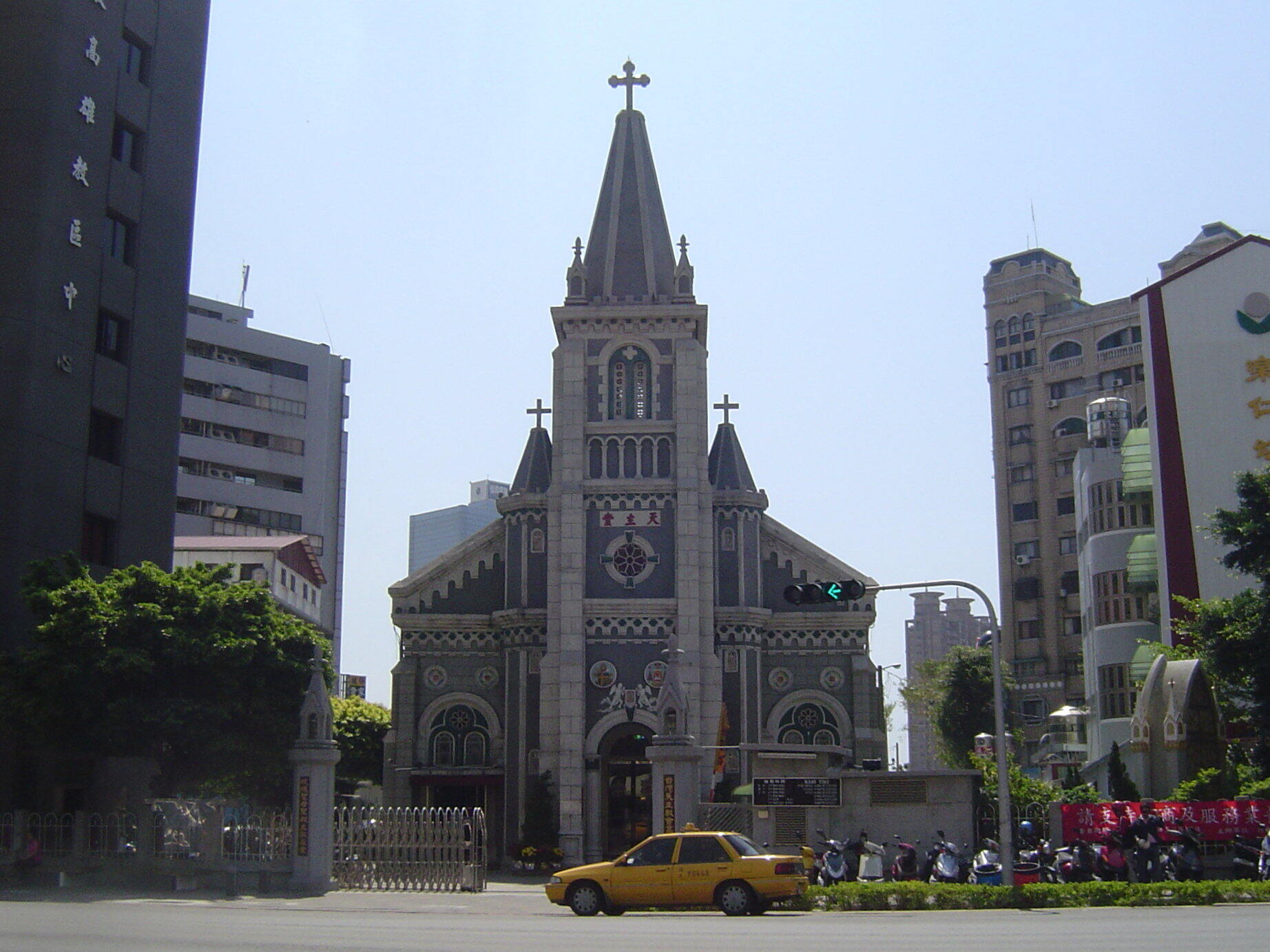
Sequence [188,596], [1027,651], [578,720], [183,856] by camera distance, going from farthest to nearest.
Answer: [1027,651] < [578,720] < [188,596] < [183,856]

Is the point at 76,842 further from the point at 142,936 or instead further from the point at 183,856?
the point at 142,936

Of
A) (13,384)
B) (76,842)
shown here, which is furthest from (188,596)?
(13,384)

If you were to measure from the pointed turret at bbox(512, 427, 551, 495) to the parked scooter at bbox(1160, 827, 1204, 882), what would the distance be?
29.5 m

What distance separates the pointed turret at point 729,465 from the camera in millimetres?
52875

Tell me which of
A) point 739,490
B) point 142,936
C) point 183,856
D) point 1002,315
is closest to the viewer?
point 142,936

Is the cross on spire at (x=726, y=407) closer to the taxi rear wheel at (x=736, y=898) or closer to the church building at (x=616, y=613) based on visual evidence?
the church building at (x=616, y=613)

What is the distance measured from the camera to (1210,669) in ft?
125

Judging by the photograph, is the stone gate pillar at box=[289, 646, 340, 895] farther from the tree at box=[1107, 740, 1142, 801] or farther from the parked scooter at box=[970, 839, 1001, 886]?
the tree at box=[1107, 740, 1142, 801]

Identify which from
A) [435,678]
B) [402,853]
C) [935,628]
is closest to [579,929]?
[402,853]

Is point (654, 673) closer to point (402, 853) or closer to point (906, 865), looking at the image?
point (402, 853)

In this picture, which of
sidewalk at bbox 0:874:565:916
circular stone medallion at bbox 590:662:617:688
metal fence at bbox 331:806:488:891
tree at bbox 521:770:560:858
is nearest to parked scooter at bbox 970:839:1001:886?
sidewalk at bbox 0:874:565:916

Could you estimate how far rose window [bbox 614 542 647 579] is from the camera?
5056cm

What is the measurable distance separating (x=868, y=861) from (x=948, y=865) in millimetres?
2159

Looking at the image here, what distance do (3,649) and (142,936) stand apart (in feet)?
66.4
